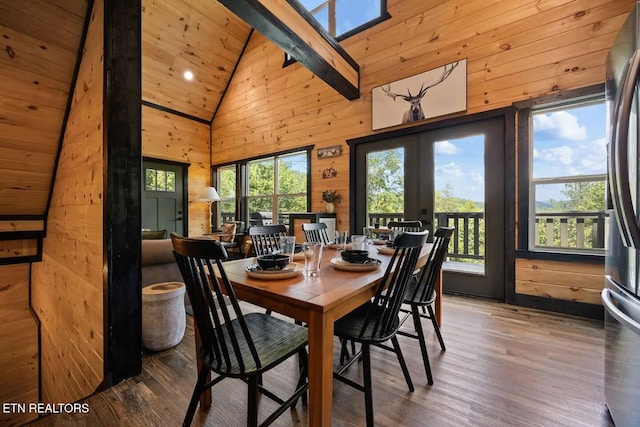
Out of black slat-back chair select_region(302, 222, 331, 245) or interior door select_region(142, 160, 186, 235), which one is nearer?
black slat-back chair select_region(302, 222, 331, 245)

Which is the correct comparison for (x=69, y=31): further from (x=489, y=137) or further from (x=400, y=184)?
(x=489, y=137)

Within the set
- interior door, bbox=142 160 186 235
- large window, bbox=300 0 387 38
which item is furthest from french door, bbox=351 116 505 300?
interior door, bbox=142 160 186 235

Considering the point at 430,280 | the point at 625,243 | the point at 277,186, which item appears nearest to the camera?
the point at 625,243

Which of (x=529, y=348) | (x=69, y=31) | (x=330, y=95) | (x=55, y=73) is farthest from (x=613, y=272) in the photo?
(x=330, y=95)

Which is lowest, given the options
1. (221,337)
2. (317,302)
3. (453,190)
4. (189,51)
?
(221,337)

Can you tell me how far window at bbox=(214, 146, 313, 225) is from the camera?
5.12 meters

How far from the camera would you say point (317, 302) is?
0.94m

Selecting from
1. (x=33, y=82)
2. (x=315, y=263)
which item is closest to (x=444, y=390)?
(x=315, y=263)

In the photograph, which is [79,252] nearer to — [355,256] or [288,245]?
[288,245]

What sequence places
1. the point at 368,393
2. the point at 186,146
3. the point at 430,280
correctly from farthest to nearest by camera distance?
the point at 186,146, the point at 430,280, the point at 368,393

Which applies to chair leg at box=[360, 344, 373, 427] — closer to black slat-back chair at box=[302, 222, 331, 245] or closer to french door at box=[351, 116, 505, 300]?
black slat-back chair at box=[302, 222, 331, 245]

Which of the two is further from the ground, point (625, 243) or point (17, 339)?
point (625, 243)

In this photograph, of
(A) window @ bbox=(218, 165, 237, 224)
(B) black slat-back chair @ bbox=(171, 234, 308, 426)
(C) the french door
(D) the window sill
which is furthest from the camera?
(A) window @ bbox=(218, 165, 237, 224)

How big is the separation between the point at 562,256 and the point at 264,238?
290 centimetres
